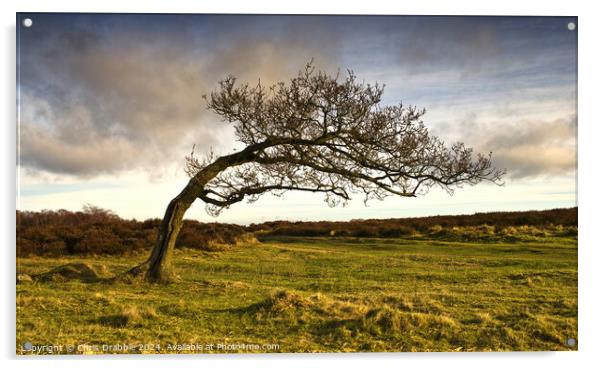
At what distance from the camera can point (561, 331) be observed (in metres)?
8.89

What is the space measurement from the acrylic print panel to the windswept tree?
0.03m

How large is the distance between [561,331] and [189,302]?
6689 millimetres

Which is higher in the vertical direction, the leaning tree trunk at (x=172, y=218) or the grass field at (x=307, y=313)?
the leaning tree trunk at (x=172, y=218)

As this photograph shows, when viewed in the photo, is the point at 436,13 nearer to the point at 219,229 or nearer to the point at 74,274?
the point at 74,274

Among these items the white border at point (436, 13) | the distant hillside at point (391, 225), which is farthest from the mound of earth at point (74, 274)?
the distant hillside at point (391, 225)

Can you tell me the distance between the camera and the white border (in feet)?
28.1

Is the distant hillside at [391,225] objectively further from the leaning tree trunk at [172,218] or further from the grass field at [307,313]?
the leaning tree trunk at [172,218]

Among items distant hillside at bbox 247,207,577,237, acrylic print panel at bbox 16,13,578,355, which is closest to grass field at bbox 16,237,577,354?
acrylic print panel at bbox 16,13,578,355

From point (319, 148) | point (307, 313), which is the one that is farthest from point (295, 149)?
point (307, 313)

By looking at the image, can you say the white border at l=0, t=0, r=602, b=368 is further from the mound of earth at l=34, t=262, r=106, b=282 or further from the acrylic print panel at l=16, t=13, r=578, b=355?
the mound of earth at l=34, t=262, r=106, b=282

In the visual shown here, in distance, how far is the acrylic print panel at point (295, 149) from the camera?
870 centimetres

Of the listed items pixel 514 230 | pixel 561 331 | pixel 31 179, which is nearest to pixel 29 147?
pixel 31 179

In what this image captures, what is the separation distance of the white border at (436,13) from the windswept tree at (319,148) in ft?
5.61
